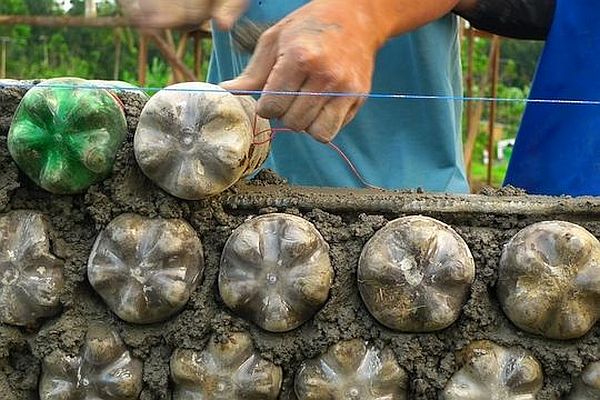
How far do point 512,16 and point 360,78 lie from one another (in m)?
0.48

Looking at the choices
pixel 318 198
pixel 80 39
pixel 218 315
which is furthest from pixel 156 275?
pixel 80 39

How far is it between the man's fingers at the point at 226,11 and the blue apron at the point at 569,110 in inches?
23.6

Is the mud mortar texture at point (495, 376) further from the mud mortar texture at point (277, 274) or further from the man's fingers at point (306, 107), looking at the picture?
the man's fingers at point (306, 107)

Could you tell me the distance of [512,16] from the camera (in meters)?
1.22

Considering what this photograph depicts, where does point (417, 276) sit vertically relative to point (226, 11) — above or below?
below

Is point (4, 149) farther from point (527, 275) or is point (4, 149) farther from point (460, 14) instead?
point (460, 14)

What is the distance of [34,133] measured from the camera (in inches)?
33.0

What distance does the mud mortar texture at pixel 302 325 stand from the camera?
832mm

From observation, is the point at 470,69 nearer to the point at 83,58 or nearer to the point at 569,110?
the point at 569,110

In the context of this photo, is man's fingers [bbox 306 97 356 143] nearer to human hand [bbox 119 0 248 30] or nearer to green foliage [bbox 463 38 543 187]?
human hand [bbox 119 0 248 30]

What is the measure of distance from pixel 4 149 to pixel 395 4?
43 cm

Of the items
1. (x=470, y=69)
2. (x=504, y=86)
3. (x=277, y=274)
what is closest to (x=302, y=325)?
(x=277, y=274)

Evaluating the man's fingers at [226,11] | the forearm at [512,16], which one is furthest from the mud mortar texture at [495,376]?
the forearm at [512,16]

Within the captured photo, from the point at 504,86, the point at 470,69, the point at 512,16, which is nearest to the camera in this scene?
the point at 512,16
